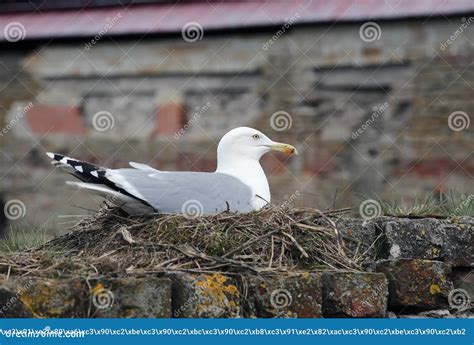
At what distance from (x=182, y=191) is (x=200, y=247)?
0.51 m

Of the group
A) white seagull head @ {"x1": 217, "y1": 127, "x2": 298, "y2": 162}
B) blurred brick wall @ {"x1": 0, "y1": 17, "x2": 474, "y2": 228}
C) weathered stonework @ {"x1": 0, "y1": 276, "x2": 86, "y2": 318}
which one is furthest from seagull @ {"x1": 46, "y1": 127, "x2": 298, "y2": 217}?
blurred brick wall @ {"x1": 0, "y1": 17, "x2": 474, "y2": 228}

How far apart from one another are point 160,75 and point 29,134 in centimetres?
137

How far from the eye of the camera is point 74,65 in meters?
9.72

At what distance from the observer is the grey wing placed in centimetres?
408

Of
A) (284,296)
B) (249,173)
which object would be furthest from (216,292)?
(249,173)

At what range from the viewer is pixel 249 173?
450 centimetres

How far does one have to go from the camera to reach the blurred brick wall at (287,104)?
29.2ft

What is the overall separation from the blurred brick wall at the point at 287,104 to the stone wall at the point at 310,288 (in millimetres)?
4751

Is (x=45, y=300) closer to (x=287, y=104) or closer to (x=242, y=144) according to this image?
(x=242, y=144)

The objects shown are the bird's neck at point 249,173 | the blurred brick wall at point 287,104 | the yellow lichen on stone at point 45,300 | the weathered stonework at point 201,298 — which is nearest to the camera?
the yellow lichen on stone at point 45,300

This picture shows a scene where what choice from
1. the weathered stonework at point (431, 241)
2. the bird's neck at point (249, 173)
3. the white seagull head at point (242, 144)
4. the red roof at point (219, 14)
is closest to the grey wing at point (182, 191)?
the bird's neck at point (249, 173)

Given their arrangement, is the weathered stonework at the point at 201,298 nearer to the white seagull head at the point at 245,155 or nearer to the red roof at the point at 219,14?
the white seagull head at the point at 245,155

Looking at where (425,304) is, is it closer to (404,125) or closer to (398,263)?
(398,263)

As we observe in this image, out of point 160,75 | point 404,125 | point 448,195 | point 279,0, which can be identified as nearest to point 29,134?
point 160,75
